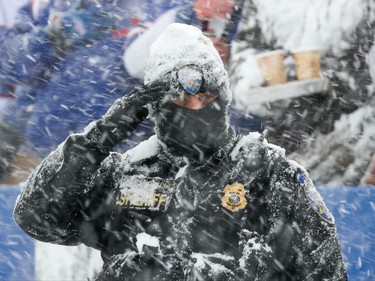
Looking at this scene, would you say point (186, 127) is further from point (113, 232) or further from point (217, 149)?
point (113, 232)

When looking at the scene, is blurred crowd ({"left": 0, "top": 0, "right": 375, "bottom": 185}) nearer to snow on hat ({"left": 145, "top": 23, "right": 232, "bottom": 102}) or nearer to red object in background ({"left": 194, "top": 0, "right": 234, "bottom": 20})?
red object in background ({"left": 194, "top": 0, "right": 234, "bottom": 20})

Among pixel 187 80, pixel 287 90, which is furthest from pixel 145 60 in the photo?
pixel 187 80

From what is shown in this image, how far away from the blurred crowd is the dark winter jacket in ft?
6.78

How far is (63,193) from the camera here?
2.05m

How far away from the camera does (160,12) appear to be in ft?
14.8

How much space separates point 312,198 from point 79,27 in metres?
2.95

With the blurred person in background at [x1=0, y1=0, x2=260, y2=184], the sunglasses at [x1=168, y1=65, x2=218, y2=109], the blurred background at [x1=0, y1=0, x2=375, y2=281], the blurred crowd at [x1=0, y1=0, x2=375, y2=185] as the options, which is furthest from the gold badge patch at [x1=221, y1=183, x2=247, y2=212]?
the blurred person in background at [x1=0, y1=0, x2=260, y2=184]

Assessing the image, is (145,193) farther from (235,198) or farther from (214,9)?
(214,9)

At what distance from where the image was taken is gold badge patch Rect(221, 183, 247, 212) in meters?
2.03

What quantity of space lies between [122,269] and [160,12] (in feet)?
9.30

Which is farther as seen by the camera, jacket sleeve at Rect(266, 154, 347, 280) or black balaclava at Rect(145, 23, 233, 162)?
black balaclava at Rect(145, 23, 233, 162)

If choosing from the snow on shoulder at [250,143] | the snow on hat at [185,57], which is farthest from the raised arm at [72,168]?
the snow on shoulder at [250,143]

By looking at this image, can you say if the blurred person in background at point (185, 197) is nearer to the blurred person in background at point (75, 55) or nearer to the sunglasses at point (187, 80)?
the sunglasses at point (187, 80)

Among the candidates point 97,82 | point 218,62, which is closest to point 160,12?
point 97,82
